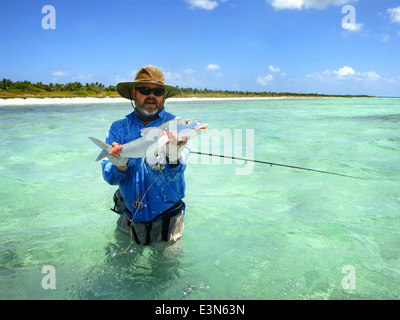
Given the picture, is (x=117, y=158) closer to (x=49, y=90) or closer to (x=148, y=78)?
(x=148, y=78)

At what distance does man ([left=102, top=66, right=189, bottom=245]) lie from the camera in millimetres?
3160

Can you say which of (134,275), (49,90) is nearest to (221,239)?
(134,275)

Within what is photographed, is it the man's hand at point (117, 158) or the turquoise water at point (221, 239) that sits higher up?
the man's hand at point (117, 158)

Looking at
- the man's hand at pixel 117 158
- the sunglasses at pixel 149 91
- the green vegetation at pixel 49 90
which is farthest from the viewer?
the green vegetation at pixel 49 90

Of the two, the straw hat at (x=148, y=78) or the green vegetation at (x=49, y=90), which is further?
the green vegetation at (x=49, y=90)

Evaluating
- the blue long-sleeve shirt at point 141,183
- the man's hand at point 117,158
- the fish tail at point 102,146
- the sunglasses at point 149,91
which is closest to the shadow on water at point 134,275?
the blue long-sleeve shirt at point 141,183

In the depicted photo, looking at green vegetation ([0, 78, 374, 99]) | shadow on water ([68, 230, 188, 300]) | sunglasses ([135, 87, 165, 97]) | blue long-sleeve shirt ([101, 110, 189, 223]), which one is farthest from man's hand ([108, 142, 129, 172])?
green vegetation ([0, 78, 374, 99])

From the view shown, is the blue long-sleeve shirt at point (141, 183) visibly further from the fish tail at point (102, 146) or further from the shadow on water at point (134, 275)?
the shadow on water at point (134, 275)

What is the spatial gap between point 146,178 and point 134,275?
113 cm

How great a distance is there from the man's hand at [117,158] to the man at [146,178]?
10 centimetres

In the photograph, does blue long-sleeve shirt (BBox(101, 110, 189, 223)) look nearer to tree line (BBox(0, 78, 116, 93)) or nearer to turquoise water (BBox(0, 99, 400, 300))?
turquoise water (BBox(0, 99, 400, 300))

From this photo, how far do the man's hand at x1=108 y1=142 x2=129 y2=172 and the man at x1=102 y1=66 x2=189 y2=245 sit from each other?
10cm

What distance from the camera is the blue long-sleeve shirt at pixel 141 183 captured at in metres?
3.21
